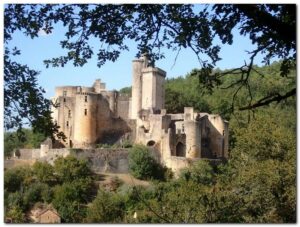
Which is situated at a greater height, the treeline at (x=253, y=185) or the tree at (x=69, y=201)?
the treeline at (x=253, y=185)

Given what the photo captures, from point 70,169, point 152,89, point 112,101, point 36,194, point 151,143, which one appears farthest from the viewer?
point 152,89

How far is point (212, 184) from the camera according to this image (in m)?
15.3

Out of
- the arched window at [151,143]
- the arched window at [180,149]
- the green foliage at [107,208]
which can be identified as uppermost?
the arched window at [151,143]

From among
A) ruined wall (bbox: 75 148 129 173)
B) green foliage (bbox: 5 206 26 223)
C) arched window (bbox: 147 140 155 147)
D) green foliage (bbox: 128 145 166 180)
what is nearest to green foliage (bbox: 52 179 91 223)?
green foliage (bbox: 5 206 26 223)

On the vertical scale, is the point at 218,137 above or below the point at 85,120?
below

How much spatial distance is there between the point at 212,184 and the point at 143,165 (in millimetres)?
11712

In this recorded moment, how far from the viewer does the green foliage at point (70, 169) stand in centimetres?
2538

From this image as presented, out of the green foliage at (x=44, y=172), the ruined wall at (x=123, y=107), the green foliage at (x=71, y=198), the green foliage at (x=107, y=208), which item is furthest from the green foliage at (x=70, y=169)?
the ruined wall at (x=123, y=107)

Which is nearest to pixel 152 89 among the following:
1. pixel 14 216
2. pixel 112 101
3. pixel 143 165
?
pixel 112 101

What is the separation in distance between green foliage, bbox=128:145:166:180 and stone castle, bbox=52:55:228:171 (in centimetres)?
81

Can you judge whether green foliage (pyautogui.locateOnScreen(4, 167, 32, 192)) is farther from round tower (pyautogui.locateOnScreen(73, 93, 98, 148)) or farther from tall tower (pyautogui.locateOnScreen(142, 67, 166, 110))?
tall tower (pyautogui.locateOnScreen(142, 67, 166, 110))

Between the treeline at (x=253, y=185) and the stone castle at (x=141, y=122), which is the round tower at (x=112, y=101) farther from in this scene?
the treeline at (x=253, y=185)

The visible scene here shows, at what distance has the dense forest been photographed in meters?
8.45

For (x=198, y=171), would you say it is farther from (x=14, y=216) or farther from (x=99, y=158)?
(x=14, y=216)
